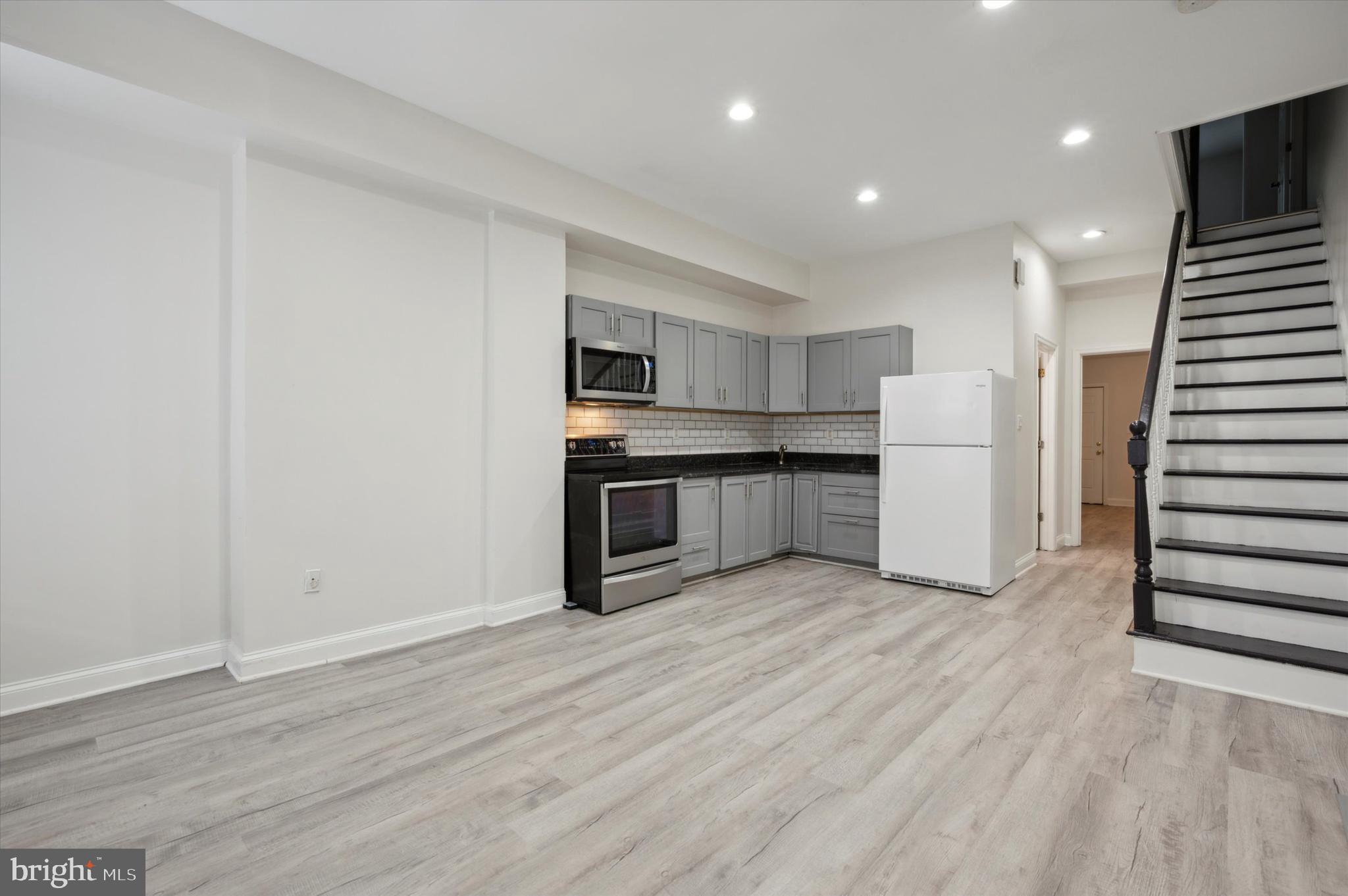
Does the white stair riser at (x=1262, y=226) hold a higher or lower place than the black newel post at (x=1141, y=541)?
higher

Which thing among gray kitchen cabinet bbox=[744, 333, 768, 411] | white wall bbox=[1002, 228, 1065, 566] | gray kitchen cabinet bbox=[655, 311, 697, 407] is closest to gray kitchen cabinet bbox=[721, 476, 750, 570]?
gray kitchen cabinet bbox=[655, 311, 697, 407]

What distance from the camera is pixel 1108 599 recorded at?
168 inches


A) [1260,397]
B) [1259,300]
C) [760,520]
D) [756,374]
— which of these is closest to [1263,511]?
[1260,397]

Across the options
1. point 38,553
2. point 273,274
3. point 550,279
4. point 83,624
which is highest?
point 550,279

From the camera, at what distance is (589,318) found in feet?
14.1

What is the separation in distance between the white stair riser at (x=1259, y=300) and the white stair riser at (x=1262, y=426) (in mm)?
1261

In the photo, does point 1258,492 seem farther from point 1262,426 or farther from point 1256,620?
point 1256,620

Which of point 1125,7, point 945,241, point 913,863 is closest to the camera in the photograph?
point 913,863

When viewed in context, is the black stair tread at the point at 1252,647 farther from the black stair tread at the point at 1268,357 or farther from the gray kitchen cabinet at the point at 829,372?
the gray kitchen cabinet at the point at 829,372

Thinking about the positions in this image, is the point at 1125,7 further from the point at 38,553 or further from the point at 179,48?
the point at 38,553

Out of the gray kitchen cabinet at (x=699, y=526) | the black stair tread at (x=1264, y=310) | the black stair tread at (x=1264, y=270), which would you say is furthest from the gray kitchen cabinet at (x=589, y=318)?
the black stair tread at (x=1264, y=270)

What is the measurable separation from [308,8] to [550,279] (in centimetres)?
182

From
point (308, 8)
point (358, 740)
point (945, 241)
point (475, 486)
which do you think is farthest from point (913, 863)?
point (945, 241)

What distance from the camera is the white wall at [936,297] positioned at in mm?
4977
